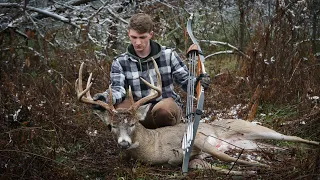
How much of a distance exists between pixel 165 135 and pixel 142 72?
0.69 metres

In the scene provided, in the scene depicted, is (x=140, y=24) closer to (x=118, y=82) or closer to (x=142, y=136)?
(x=118, y=82)

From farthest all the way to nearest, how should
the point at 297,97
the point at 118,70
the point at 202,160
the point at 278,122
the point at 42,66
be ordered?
the point at 42,66
the point at 297,97
the point at 278,122
the point at 118,70
the point at 202,160

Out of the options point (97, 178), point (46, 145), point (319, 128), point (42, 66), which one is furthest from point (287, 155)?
point (42, 66)

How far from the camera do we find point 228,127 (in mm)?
4910

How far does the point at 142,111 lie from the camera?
4.34m

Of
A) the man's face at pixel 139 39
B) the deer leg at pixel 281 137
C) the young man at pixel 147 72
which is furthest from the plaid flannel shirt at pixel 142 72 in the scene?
the deer leg at pixel 281 137

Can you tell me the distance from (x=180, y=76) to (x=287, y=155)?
1330mm

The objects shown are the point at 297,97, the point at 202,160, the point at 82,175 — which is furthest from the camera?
the point at 297,97

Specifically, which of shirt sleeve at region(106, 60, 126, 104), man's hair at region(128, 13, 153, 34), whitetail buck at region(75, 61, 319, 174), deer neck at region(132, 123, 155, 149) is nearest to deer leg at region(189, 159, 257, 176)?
whitetail buck at region(75, 61, 319, 174)

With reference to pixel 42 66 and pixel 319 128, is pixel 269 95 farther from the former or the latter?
pixel 42 66

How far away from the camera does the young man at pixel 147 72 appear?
450 centimetres

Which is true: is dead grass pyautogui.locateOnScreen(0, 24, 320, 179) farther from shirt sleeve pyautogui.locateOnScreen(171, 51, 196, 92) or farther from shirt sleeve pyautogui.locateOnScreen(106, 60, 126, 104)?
shirt sleeve pyautogui.locateOnScreen(171, 51, 196, 92)

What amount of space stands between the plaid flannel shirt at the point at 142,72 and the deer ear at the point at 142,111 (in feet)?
1.09

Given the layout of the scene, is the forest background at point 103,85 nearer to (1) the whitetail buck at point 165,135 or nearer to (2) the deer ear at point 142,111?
(1) the whitetail buck at point 165,135
